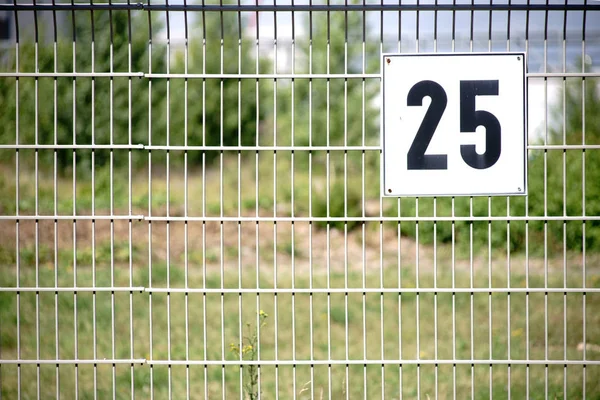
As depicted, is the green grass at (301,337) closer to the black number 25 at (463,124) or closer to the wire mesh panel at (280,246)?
the wire mesh panel at (280,246)

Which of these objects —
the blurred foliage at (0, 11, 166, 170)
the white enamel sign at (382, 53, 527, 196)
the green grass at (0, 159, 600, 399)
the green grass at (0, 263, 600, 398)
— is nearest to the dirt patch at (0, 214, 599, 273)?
the green grass at (0, 159, 600, 399)

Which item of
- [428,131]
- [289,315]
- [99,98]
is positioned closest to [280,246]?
[289,315]

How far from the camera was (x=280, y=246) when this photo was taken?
45.8 ft

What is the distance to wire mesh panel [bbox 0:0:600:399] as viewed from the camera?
3.57 metres

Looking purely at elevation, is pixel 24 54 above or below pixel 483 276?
above

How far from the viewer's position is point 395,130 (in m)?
3.57

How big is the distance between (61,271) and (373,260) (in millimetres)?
5367

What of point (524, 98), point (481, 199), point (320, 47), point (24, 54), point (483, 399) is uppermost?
point (320, 47)

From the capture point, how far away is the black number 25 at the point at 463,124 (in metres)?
3.57

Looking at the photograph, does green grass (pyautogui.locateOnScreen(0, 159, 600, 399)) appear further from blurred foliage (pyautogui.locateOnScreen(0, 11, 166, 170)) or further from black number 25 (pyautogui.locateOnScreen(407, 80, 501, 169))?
blurred foliage (pyautogui.locateOnScreen(0, 11, 166, 170))

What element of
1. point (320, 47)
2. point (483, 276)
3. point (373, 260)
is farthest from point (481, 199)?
point (320, 47)

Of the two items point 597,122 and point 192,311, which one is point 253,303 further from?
point 597,122

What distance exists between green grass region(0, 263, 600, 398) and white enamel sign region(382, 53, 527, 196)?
1.03 m

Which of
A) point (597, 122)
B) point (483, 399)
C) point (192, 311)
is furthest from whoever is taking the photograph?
point (597, 122)
